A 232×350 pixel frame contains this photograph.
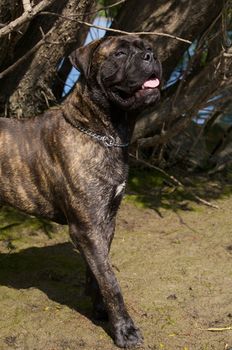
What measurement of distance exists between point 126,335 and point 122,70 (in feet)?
5.74

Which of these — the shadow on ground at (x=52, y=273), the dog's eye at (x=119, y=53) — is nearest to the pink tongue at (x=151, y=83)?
the dog's eye at (x=119, y=53)

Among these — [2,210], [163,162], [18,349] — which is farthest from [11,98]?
[18,349]

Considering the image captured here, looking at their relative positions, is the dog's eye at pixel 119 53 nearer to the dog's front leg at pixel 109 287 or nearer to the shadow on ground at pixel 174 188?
the dog's front leg at pixel 109 287

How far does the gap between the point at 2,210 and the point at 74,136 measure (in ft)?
7.31

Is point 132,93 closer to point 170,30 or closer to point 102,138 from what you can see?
point 102,138

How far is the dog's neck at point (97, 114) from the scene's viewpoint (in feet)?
13.8

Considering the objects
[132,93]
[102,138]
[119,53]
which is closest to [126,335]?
[102,138]

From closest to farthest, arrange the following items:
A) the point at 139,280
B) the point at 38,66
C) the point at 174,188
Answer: the point at 139,280
the point at 38,66
the point at 174,188

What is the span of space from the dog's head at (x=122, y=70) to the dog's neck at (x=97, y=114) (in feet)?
0.15

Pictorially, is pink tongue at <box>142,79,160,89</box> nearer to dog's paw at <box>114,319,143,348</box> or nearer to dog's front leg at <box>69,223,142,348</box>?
dog's front leg at <box>69,223,142,348</box>

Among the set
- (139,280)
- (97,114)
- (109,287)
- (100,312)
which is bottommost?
(139,280)

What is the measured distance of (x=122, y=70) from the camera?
409 cm

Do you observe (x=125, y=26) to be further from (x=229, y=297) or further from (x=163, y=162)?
(x=229, y=297)

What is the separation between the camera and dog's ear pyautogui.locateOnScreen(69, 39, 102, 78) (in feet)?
13.7
